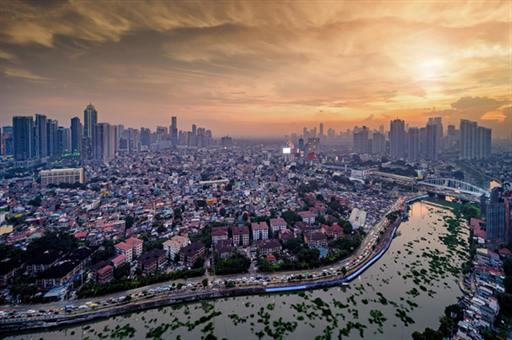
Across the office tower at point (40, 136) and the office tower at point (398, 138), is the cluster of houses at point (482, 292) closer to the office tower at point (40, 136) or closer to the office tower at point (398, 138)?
the office tower at point (398, 138)

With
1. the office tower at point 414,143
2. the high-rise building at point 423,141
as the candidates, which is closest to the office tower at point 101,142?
the office tower at point 414,143

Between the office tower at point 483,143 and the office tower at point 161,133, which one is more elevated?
the office tower at point 161,133

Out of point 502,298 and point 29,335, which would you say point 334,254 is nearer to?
point 502,298

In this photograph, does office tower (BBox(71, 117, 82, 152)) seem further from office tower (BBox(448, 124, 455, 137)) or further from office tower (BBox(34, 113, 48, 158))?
office tower (BBox(448, 124, 455, 137))

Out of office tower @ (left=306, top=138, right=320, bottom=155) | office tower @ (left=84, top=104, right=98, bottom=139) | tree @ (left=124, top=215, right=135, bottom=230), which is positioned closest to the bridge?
office tower @ (left=306, top=138, right=320, bottom=155)

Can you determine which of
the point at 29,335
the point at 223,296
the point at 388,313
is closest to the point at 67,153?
the point at 29,335

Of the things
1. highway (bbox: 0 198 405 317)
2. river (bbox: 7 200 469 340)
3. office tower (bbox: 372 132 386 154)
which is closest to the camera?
river (bbox: 7 200 469 340)
